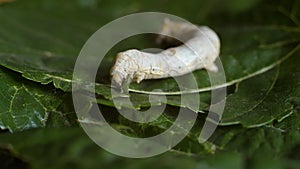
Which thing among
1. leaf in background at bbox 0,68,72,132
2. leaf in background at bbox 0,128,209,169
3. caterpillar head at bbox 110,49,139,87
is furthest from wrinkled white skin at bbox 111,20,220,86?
leaf in background at bbox 0,128,209,169

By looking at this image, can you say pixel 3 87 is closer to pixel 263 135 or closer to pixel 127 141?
pixel 127 141

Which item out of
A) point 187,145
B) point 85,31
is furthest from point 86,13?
point 187,145

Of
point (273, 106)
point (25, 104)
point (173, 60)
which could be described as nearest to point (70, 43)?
point (173, 60)

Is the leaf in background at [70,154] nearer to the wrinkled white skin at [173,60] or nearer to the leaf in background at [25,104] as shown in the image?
the leaf in background at [25,104]

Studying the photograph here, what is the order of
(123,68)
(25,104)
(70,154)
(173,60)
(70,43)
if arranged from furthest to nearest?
(70,43) → (173,60) → (123,68) → (25,104) → (70,154)

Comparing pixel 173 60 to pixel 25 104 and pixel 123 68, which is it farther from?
pixel 25 104

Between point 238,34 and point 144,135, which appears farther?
point 238,34

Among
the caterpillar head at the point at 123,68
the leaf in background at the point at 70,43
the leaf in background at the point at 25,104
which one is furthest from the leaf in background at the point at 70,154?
the caterpillar head at the point at 123,68

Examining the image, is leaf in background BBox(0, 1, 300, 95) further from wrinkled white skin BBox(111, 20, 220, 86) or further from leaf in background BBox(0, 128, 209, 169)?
leaf in background BBox(0, 128, 209, 169)
